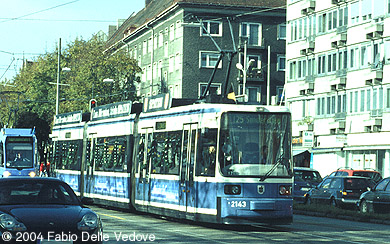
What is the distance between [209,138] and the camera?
64.4 ft

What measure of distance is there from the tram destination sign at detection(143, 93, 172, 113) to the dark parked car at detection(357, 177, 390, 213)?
8787 millimetres

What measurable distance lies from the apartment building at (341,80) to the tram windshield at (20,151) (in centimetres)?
1689

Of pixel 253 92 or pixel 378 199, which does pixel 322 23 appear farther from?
pixel 378 199

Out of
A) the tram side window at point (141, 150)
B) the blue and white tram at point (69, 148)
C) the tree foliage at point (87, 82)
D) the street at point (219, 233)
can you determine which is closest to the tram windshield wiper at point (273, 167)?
the street at point (219, 233)

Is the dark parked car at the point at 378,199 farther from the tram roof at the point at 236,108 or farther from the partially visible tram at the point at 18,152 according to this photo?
the partially visible tram at the point at 18,152

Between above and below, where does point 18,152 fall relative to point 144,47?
below

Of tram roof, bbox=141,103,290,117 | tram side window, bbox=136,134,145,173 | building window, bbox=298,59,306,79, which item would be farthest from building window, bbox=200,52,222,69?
tram roof, bbox=141,103,290,117

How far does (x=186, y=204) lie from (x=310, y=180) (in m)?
19.2

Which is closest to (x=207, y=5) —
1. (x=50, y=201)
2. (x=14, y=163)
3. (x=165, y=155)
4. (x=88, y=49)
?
(x=88, y=49)

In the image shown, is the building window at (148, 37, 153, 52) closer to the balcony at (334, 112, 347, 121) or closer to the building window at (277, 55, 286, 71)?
the building window at (277, 55, 286, 71)

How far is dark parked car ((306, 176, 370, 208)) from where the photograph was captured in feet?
106

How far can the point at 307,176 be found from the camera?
39.2m

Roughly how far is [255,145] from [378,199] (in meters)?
11.1

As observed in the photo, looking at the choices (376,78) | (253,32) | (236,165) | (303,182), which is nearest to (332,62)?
(376,78)
